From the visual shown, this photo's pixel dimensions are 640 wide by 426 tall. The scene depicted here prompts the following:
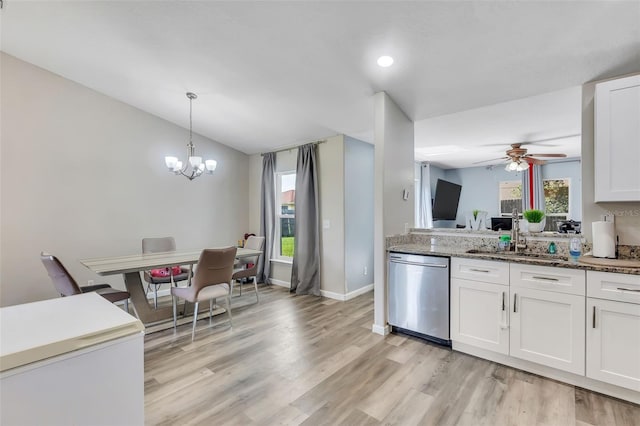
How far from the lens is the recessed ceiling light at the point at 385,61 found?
257 centimetres

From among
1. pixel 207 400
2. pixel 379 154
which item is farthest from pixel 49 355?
pixel 379 154

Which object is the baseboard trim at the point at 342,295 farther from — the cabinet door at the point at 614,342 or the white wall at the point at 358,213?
the cabinet door at the point at 614,342

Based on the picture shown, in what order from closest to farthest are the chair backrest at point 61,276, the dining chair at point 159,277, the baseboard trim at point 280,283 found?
the chair backrest at point 61,276
the dining chair at point 159,277
the baseboard trim at point 280,283

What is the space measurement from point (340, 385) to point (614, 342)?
6.43ft

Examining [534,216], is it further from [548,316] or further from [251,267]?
[251,267]

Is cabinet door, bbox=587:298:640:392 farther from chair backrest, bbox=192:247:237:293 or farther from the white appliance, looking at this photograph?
chair backrest, bbox=192:247:237:293

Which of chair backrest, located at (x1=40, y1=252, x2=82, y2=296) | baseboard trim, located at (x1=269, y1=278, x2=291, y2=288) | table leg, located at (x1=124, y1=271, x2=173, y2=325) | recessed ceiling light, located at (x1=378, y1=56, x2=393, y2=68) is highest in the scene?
recessed ceiling light, located at (x1=378, y1=56, x2=393, y2=68)

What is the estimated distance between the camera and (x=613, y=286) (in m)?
2.01

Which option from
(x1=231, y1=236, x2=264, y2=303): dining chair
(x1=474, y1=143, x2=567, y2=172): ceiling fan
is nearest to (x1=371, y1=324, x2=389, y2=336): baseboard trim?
(x1=231, y1=236, x2=264, y2=303): dining chair

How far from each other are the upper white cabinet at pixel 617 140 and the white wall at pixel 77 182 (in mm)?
4419

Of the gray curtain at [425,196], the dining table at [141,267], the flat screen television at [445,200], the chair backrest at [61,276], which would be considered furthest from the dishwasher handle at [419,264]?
the gray curtain at [425,196]

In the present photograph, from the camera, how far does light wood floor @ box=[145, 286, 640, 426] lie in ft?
6.10

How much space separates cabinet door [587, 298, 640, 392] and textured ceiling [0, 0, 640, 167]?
1983 mm

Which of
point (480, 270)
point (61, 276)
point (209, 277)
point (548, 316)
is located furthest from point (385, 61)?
point (61, 276)
